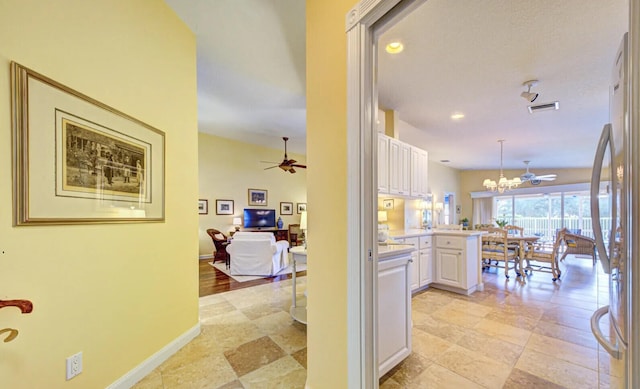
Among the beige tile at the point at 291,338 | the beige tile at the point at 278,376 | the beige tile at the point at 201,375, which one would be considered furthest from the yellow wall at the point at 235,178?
the beige tile at the point at 278,376

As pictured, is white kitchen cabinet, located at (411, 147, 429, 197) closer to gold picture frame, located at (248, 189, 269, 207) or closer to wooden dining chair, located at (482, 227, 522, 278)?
wooden dining chair, located at (482, 227, 522, 278)

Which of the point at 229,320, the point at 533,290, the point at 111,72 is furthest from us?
the point at 533,290

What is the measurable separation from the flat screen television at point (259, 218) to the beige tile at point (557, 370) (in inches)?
261

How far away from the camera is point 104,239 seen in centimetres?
158

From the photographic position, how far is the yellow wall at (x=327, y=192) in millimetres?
1342

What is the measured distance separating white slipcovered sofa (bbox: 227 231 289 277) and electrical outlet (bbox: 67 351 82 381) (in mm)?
3366

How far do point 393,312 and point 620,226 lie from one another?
1456mm

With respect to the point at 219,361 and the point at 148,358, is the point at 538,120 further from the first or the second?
the point at 148,358

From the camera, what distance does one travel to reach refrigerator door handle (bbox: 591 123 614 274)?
2.93 feet

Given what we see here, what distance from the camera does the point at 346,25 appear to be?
133 cm

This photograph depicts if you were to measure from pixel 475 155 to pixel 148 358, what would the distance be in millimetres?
7723

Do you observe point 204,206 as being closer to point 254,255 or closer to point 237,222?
point 237,222

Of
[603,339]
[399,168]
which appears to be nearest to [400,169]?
[399,168]

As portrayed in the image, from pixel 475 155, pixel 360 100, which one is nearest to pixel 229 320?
pixel 360 100
